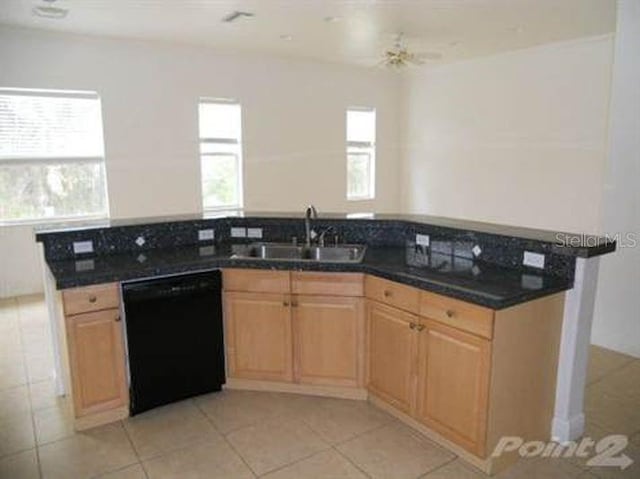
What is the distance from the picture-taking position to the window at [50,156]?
16.5ft

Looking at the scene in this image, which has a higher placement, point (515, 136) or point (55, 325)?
point (515, 136)

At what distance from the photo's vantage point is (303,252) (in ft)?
10.9

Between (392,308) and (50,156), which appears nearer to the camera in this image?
(392,308)

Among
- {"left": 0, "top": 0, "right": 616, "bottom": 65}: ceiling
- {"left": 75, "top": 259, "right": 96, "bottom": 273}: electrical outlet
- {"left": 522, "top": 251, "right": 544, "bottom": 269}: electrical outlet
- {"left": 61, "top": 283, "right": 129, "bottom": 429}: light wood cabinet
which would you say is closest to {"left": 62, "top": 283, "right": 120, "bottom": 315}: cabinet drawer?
{"left": 61, "top": 283, "right": 129, "bottom": 429}: light wood cabinet

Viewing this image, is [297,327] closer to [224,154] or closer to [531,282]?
[531,282]

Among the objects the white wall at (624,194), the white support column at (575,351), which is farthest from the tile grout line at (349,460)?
the white wall at (624,194)

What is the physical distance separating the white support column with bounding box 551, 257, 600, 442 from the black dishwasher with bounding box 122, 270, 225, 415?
194 cm

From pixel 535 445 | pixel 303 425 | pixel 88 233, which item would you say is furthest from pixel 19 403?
pixel 535 445

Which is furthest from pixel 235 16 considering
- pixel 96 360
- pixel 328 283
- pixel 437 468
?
pixel 437 468

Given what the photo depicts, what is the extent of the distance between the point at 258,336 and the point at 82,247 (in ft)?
4.10

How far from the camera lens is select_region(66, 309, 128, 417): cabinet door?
254cm

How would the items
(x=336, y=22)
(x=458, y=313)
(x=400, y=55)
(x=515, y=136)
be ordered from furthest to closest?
(x=515, y=136) → (x=400, y=55) → (x=336, y=22) → (x=458, y=313)

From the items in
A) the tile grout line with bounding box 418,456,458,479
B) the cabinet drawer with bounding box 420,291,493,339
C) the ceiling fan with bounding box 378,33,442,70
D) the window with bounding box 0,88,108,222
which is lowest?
the tile grout line with bounding box 418,456,458,479

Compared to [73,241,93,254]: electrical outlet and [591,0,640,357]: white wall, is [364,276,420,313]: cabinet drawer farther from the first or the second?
[591,0,640,357]: white wall
